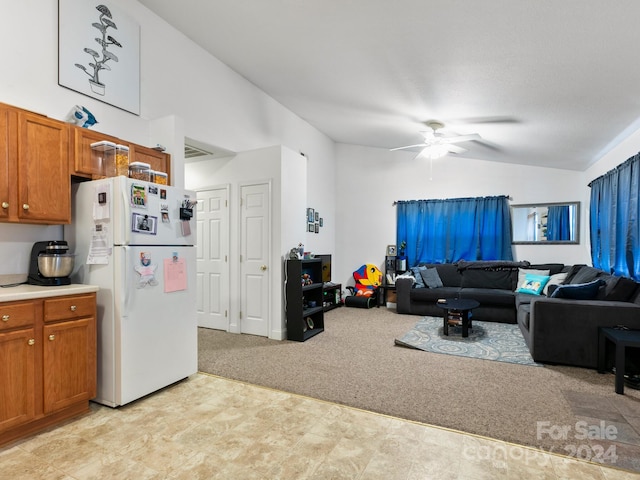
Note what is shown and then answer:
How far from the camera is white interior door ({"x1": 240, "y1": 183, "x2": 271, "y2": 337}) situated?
4.36 meters

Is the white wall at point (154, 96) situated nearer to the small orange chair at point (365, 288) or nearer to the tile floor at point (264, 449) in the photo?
the tile floor at point (264, 449)

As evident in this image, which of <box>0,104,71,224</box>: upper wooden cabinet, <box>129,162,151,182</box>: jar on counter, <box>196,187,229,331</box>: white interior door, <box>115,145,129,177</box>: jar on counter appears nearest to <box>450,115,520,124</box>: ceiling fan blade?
<box>196,187,229,331</box>: white interior door

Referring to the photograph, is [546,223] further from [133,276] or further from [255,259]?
[133,276]

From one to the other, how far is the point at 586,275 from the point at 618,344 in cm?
205

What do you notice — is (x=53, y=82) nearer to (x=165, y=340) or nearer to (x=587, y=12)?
(x=165, y=340)

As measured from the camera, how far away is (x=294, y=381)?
9.73 feet

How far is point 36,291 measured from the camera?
2.13m

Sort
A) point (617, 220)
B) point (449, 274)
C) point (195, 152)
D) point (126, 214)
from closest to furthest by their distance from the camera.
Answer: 1. point (126, 214)
2. point (617, 220)
3. point (195, 152)
4. point (449, 274)

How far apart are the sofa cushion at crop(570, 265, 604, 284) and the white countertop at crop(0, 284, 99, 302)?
5.25 meters

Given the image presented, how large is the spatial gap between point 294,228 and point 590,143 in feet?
12.7

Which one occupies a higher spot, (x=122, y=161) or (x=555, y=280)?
(x=122, y=161)

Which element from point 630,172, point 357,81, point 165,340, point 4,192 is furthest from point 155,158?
point 630,172

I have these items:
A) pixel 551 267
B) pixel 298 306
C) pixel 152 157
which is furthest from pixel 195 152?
pixel 551 267

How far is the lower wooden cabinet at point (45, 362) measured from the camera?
2.01 meters
